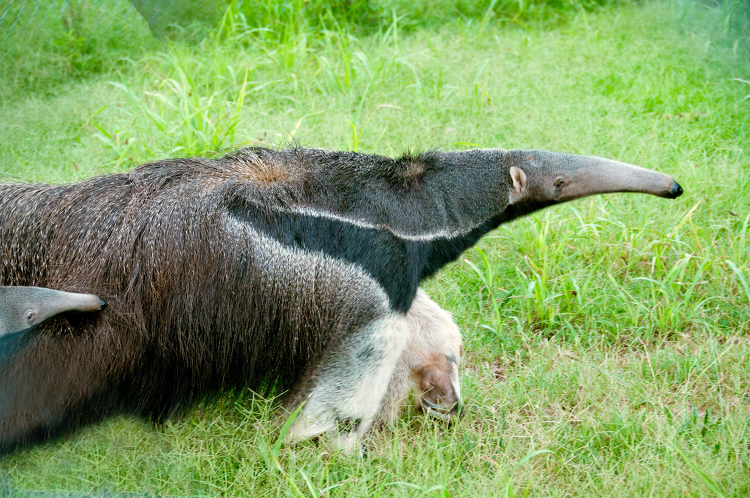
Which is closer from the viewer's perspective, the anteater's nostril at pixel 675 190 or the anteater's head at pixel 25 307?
the anteater's head at pixel 25 307

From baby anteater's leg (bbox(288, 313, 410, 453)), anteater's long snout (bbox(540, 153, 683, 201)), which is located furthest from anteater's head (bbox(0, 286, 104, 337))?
anteater's long snout (bbox(540, 153, 683, 201))

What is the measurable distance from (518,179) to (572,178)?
0.33 m

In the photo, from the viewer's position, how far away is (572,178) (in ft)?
12.6

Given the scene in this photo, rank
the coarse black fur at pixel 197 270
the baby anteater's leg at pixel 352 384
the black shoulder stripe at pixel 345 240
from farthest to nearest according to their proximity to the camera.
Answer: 1. the baby anteater's leg at pixel 352 384
2. the black shoulder stripe at pixel 345 240
3. the coarse black fur at pixel 197 270

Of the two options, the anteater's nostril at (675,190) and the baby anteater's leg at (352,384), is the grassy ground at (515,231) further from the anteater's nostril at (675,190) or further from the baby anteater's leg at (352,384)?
the anteater's nostril at (675,190)

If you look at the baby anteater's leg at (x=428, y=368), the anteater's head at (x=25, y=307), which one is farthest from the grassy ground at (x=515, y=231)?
the anteater's head at (x=25, y=307)

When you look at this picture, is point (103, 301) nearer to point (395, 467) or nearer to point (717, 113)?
point (395, 467)

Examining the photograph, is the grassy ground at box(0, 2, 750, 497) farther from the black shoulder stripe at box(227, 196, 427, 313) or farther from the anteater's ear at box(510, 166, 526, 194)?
the anteater's ear at box(510, 166, 526, 194)

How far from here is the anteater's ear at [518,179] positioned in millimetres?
3701

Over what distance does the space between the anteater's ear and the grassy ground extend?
974 millimetres

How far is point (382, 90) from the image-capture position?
7.22 metres

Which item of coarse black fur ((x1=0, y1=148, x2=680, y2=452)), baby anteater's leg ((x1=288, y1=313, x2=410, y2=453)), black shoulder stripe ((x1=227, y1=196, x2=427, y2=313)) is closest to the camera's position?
coarse black fur ((x1=0, y1=148, x2=680, y2=452))

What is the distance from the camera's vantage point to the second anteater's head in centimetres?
379

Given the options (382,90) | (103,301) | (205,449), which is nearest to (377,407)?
(205,449)
